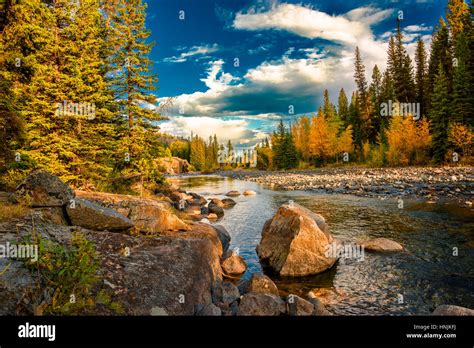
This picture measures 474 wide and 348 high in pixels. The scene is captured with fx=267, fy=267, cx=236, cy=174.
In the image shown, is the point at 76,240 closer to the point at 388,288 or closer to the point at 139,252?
the point at 139,252

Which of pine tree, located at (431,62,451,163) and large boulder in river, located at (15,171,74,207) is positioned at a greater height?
pine tree, located at (431,62,451,163)

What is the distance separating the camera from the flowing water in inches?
283

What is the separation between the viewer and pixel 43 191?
6855 mm

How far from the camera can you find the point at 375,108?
60.4m

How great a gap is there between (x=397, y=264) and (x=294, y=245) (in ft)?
12.2

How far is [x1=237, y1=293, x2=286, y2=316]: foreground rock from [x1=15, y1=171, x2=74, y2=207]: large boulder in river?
5.12 m

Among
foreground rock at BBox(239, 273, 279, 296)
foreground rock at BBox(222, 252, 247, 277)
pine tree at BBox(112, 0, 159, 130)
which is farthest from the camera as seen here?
pine tree at BBox(112, 0, 159, 130)

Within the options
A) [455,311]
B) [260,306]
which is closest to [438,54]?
[455,311]

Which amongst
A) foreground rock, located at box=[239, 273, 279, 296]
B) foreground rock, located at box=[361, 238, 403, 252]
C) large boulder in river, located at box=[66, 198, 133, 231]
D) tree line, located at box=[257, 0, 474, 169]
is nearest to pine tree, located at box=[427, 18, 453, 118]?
tree line, located at box=[257, 0, 474, 169]

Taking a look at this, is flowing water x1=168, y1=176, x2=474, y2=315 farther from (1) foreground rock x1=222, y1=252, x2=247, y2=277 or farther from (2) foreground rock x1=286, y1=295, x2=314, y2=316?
(2) foreground rock x1=286, y1=295, x2=314, y2=316

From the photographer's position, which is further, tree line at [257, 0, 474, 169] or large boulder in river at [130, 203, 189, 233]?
tree line at [257, 0, 474, 169]

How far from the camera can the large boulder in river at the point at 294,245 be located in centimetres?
915
